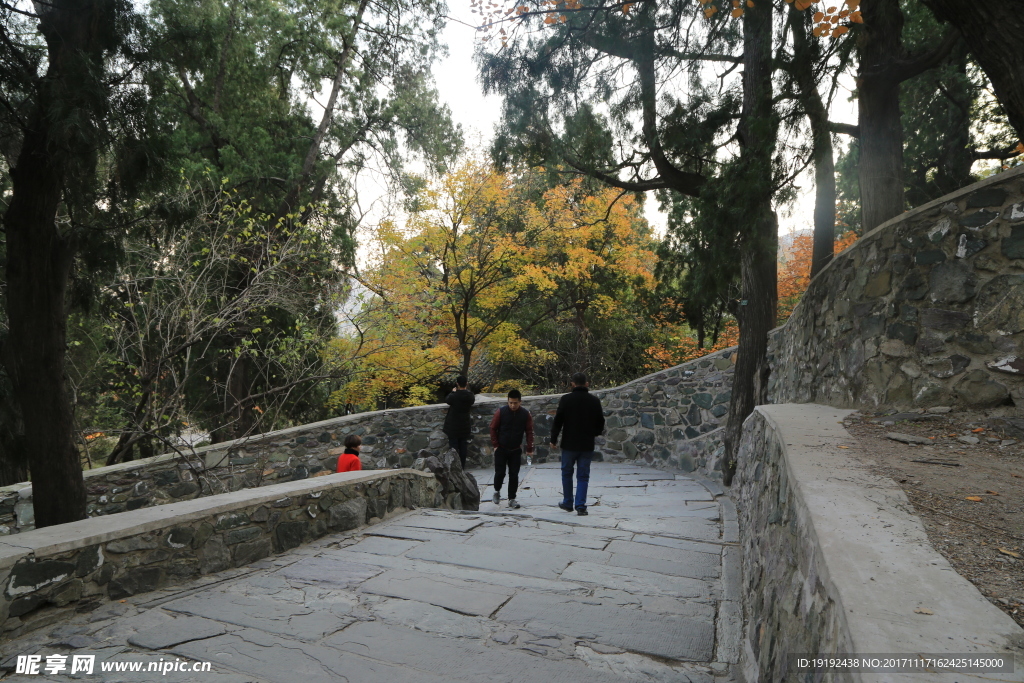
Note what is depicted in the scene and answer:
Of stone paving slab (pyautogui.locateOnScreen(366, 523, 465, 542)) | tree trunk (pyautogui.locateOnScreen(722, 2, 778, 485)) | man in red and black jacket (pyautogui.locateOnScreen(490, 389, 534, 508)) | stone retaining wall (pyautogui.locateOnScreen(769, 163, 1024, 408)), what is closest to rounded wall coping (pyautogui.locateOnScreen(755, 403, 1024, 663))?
stone retaining wall (pyautogui.locateOnScreen(769, 163, 1024, 408))

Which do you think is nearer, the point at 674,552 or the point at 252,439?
the point at 674,552

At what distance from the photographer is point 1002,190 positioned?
164 inches

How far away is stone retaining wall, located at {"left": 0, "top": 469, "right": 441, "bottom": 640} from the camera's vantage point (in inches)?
116

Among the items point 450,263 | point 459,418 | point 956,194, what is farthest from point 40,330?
point 450,263

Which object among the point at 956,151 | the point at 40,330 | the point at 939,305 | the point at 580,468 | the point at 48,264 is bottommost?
the point at 580,468

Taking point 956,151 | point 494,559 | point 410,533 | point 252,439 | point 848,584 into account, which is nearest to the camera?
point 848,584

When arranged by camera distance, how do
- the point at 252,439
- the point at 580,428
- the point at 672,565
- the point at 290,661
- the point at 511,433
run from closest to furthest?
the point at 290,661 < the point at 672,565 < the point at 580,428 < the point at 511,433 < the point at 252,439

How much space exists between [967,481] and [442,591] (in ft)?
9.02

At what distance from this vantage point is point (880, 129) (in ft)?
23.7

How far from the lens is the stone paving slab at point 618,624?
297 cm

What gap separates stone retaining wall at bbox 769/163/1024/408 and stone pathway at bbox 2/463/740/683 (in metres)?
1.89

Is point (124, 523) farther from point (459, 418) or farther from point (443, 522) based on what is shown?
point (459, 418)

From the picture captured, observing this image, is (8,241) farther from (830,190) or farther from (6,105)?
(830,190)

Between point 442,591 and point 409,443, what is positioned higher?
point 442,591
